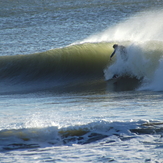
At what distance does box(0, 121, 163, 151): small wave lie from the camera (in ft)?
20.4

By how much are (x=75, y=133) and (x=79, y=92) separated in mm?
5362

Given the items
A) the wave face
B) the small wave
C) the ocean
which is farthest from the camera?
the wave face

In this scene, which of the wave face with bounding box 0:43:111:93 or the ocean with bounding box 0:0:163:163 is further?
the wave face with bounding box 0:43:111:93

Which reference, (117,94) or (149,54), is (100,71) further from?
(117,94)

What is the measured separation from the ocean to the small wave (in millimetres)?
17

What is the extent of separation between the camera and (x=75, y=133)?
654 cm

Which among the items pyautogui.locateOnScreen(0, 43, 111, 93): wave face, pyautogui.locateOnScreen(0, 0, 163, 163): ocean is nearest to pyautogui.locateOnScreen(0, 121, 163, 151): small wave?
pyautogui.locateOnScreen(0, 0, 163, 163): ocean

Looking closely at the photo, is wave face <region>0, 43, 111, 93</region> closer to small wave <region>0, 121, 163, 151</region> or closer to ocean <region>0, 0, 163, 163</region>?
ocean <region>0, 0, 163, 163</region>

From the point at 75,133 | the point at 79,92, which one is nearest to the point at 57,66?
the point at 79,92

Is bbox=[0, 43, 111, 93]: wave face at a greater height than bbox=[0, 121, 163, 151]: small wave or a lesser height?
greater

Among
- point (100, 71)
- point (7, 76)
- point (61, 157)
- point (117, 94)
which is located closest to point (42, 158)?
point (61, 157)

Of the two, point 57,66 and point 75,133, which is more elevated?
point 57,66

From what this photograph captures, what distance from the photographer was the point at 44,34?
78.1ft

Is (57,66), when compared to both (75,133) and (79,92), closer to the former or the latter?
(79,92)
